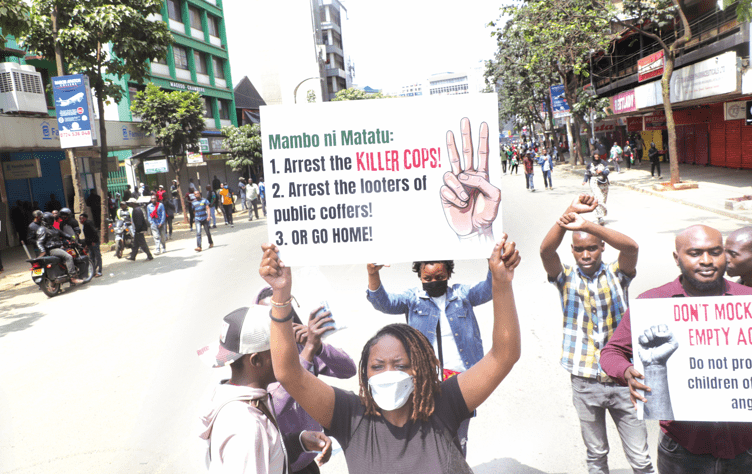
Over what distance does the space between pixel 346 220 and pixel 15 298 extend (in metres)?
12.4

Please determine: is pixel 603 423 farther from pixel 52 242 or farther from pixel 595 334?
pixel 52 242

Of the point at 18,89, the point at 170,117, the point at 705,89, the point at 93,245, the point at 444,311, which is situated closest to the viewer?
the point at 444,311

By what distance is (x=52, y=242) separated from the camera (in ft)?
40.8

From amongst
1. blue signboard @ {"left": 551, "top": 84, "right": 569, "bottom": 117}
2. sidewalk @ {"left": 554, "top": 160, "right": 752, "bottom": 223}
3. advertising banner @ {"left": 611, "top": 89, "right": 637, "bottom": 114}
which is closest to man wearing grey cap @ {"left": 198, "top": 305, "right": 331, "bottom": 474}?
sidewalk @ {"left": 554, "top": 160, "right": 752, "bottom": 223}

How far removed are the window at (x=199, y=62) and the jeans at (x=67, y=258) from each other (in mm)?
28150

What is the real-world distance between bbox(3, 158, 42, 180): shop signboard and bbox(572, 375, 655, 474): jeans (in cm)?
2247

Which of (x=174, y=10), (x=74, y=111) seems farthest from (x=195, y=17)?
(x=74, y=111)

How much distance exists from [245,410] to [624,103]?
31115 millimetres

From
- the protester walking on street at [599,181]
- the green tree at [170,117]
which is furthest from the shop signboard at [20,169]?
the protester walking on street at [599,181]

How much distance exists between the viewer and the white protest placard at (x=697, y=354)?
2.43 metres

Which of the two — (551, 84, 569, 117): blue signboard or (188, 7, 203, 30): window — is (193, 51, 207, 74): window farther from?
(551, 84, 569, 117): blue signboard

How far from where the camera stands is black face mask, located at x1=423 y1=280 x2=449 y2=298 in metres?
3.52

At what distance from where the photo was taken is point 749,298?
242 cm

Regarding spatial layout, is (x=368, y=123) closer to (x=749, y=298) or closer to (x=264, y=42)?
(x=749, y=298)
